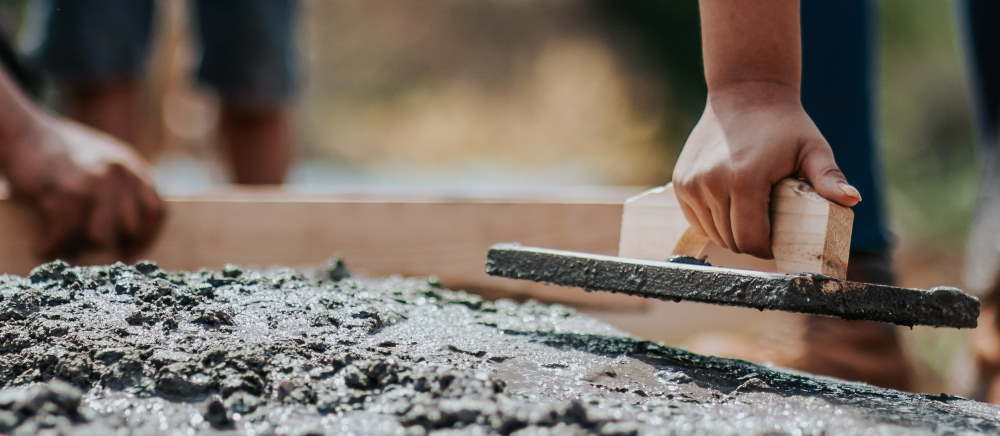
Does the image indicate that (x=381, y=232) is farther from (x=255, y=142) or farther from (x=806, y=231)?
(x=255, y=142)

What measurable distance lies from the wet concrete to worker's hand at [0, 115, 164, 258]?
3.06 ft

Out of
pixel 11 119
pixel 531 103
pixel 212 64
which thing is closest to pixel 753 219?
pixel 11 119

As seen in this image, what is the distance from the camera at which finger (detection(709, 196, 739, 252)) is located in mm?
981

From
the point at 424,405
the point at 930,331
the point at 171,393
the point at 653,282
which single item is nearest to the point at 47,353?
the point at 171,393

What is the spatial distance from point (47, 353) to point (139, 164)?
2.85 feet

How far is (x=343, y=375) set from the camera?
82cm


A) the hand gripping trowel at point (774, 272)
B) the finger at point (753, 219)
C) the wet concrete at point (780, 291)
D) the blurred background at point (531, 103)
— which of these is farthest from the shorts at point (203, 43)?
the finger at point (753, 219)

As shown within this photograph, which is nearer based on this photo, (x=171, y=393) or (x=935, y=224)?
(x=171, y=393)

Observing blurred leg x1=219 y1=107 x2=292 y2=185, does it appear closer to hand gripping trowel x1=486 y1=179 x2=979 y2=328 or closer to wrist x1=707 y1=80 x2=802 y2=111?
hand gripping trowel x1=486 y1=179 x2=979 y2=328

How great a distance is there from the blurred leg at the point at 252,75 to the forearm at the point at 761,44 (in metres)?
1.82

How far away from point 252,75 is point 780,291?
2.03m

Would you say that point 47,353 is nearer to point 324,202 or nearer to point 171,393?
point 171,393

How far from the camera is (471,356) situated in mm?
924

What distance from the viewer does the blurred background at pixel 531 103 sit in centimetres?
507
